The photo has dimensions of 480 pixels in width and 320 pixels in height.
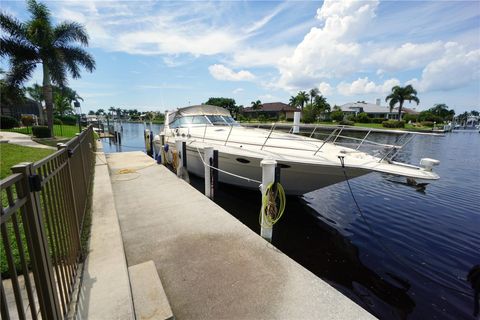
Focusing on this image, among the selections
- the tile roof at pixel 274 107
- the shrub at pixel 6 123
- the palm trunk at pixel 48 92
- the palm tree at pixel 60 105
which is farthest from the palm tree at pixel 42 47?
the tile roof at pixel 274 107

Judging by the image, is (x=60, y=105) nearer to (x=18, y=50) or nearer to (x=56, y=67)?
(x=18, y=50)

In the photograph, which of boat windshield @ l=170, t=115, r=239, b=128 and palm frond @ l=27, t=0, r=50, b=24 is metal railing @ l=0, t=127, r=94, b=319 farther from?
palm frond @ l=27, t=0, r=50, b=24

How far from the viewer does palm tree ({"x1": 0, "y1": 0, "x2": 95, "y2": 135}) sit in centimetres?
1552

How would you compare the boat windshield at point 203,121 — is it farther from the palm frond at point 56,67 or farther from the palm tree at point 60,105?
the palm tree at point 60,105

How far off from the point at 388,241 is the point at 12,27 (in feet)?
72.6

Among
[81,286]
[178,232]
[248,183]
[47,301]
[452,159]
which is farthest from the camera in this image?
[452,159]

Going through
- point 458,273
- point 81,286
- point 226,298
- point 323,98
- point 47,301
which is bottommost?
point 458,273

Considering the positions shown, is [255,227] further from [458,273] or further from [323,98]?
[323,98]

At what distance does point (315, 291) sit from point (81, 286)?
2.40 meters

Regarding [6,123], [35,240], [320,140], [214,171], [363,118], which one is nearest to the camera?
[35,240]

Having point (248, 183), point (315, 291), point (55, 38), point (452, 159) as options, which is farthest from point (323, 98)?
point (315, 291)

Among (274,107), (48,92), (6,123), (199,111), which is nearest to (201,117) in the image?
(199,111)

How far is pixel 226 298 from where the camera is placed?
2.74m

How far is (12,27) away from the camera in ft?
51.3
